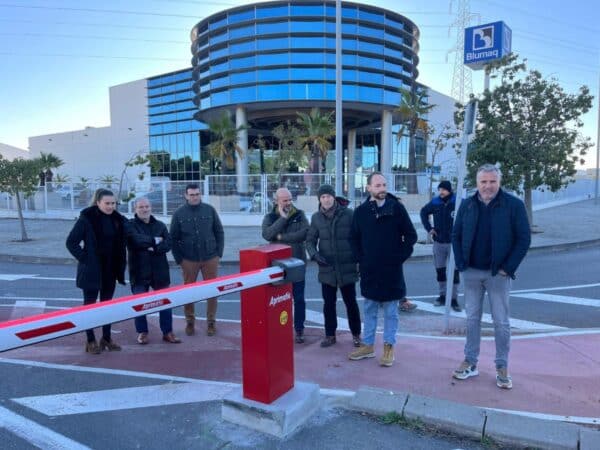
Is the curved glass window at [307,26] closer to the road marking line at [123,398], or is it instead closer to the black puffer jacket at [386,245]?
the black puffer jacket at [386,245]

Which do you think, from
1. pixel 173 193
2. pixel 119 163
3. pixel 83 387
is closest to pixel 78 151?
pixel 119 163

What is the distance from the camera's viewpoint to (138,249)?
205 inches

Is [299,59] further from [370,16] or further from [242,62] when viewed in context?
[370,16]

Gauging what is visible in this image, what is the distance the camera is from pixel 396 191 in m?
19.7

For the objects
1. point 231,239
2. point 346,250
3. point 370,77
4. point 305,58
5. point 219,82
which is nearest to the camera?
point 346,250

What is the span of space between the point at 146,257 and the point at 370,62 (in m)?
33.1

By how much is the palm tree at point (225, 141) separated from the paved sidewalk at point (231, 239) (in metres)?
13.2

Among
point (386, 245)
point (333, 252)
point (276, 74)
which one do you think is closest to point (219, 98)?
point (276, 74)

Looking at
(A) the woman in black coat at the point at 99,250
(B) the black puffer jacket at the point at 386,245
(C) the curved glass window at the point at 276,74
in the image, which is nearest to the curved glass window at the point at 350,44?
(C) the curved glass window at the point at 276,74

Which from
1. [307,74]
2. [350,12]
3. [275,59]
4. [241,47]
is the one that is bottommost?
[307,74]

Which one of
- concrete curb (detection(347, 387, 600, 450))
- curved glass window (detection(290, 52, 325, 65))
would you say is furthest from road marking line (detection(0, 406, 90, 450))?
curved glass window (detection(290, 52, 325, 65))

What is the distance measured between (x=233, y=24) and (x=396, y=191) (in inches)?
887

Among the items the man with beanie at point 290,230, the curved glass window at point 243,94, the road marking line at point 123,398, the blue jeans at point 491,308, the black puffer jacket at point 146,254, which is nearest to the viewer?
the road marking line at point 123,398

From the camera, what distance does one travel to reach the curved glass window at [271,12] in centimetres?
3394
